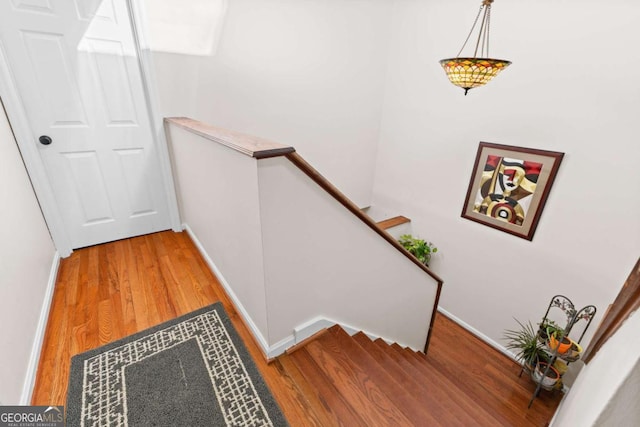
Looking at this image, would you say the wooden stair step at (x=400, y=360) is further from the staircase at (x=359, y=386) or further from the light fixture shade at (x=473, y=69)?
the light fixture shade at (x=473, y=69)

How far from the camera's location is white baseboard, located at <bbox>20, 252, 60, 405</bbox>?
1175 millimetres

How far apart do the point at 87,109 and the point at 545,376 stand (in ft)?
13.9

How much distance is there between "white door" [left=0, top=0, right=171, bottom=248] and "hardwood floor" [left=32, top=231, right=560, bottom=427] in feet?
1.04

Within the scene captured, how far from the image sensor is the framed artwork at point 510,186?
2.46m

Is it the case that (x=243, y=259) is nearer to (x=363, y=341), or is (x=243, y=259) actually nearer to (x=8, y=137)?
(x=363, y=341)

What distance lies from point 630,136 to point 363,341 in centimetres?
243

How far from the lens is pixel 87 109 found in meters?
2.00

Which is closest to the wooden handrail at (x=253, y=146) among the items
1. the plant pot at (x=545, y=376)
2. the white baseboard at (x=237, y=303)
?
the white baseboard at (x=237, y=303)

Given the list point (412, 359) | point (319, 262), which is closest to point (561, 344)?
point (412, 359)

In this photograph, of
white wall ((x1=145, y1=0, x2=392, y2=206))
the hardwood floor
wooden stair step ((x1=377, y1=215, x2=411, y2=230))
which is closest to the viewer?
the hardwood floor

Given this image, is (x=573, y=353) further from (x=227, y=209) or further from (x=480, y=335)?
(x=227, y=209)

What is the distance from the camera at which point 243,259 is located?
1.41 metres

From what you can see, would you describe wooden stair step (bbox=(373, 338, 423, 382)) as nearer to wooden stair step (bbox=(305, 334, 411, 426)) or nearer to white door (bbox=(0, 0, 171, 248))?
wooden stair step (bbox=(305, 334, 411, 426))

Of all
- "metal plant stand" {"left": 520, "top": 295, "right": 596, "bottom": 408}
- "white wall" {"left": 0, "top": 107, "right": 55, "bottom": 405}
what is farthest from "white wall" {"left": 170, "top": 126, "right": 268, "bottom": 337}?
"metal plant stand" {"left": 520, "top": 295, "right": 596, "bottom": 408}
